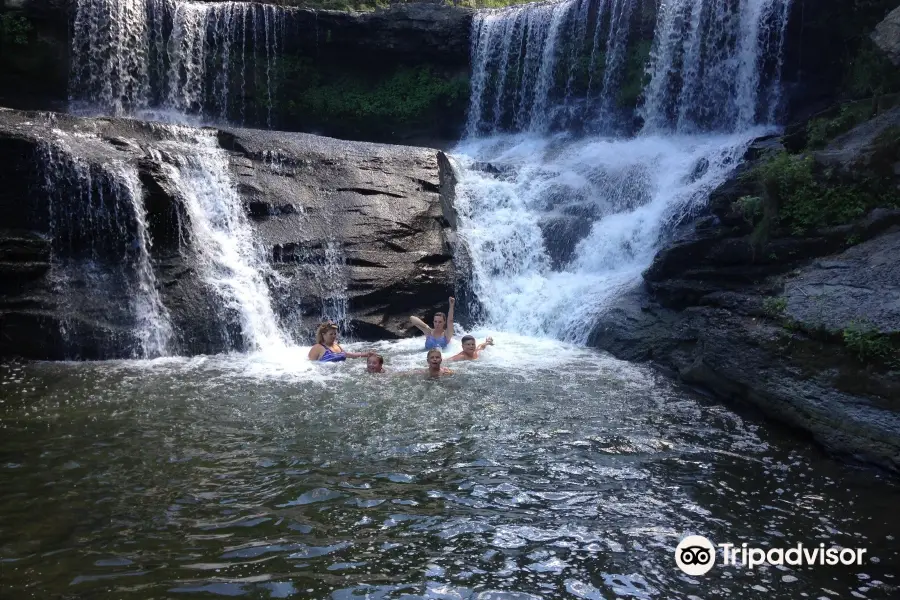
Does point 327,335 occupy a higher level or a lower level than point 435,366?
higher

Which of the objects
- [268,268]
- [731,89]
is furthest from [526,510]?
[731,89]

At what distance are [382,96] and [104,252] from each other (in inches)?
455

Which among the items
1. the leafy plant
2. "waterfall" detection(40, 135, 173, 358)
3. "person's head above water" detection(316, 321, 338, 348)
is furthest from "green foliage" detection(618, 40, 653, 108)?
"waterfall" detection(40, 135, 173, 358)

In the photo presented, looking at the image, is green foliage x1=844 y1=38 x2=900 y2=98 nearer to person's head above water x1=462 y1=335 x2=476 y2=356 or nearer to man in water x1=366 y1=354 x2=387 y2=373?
person's head above water x1=462 y1=335 x2=476 y2=356

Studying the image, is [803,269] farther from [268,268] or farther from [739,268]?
[268,268]

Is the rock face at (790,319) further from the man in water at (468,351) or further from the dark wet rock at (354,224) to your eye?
the dark wet rock at (354,224)

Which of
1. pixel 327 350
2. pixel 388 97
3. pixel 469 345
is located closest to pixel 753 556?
pixel 469 345

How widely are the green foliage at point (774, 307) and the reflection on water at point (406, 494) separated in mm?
1367

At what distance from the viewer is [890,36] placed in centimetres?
952

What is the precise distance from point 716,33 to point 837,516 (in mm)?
13239

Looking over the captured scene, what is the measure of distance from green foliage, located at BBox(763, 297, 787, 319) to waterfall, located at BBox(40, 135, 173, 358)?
312 inches

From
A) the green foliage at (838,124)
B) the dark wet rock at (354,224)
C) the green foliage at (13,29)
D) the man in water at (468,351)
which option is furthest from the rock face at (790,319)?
the green foliage at (13,29)

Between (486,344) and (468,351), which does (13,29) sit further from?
(468,351)

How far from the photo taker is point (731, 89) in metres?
14.9
